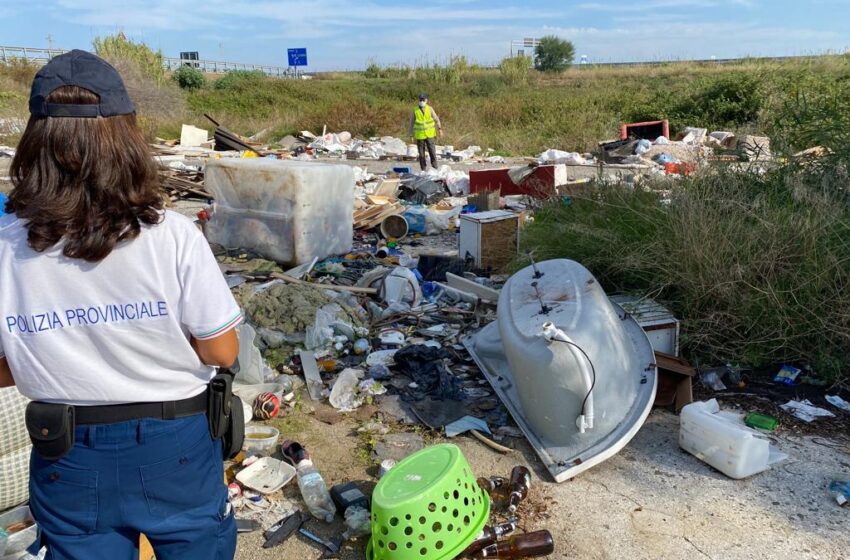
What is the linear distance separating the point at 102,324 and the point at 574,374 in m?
2.41

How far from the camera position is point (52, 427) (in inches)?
58.0

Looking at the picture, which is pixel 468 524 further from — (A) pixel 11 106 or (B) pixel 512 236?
(A) pixel 11 106

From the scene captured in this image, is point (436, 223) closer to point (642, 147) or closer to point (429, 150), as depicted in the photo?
point (429, 150)

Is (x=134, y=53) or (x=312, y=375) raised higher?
(x=134, y=53)

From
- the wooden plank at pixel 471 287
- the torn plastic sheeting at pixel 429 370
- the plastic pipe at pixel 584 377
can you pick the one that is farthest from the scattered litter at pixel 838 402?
the wooden plank at pixel 471 287

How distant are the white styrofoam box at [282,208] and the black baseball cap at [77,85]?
5.43 metres

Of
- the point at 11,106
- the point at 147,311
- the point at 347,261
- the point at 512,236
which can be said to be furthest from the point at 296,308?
the point at 11,106

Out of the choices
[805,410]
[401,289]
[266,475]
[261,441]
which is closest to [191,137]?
[401,289]

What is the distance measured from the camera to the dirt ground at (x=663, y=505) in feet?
9.55

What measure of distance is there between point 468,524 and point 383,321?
2.94 metres

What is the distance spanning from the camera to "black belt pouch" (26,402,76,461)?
147 cm

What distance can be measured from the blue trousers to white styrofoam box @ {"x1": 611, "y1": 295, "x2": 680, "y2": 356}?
3285 millimetres

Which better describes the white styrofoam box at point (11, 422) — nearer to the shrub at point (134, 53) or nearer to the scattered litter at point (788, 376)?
the scattered litter at point (788, 376)

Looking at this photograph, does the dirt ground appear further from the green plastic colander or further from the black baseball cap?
the black baseball cap
